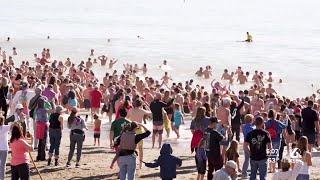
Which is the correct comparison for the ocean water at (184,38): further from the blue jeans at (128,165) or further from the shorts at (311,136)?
the blue jeans at (128,165)

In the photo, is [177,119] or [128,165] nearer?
[128,165]

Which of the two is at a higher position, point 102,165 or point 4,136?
point 4,136

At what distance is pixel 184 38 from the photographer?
68.2m

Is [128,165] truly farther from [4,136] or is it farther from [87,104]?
[87,104]

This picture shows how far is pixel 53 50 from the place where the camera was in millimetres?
53969

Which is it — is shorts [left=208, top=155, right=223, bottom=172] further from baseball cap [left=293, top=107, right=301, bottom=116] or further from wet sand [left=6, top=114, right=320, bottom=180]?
baseball cap [left=293, top=107, right=301, bottom=116]

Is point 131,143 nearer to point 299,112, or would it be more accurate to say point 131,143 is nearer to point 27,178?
point 27,178

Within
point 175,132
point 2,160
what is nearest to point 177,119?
point 175,132

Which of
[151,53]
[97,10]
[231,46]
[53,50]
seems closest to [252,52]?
[231,46]

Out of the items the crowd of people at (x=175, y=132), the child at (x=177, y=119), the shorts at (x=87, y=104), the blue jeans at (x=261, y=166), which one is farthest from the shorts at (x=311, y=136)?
the shorts at (x=87, y=104)

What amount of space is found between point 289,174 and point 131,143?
2606mm

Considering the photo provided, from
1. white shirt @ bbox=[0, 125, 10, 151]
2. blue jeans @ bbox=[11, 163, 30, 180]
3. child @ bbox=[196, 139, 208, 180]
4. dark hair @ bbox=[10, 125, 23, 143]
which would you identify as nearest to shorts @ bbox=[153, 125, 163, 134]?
child @ bbox=[196, 139, 208, 180]

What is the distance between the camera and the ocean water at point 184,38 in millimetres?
48000

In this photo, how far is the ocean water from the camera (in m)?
48.0
